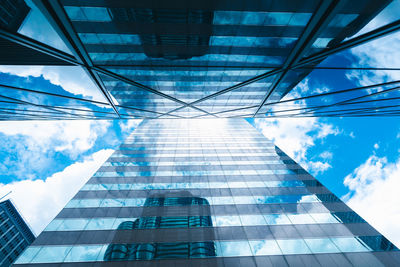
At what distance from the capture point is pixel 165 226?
53.6 ft

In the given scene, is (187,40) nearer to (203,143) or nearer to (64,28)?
(64,28)

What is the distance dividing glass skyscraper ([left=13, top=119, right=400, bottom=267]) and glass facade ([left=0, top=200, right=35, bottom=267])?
111412 mm

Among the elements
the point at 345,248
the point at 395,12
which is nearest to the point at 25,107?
the point at 395,12

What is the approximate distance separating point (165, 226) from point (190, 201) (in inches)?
154

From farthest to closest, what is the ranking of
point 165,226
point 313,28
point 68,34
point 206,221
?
point 206,221
point 165,226
point 68,34
point 313,28

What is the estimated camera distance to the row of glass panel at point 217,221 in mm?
16109

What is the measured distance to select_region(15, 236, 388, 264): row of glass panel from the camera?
13.6 meters

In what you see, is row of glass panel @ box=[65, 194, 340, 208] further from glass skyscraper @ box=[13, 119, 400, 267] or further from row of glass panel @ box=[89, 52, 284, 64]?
row of glass panel @ box=[89, 52, 284, 64]

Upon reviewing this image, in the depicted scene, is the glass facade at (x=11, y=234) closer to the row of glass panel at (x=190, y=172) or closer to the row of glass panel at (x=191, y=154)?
the row of glass panel at (x=191, y=154)

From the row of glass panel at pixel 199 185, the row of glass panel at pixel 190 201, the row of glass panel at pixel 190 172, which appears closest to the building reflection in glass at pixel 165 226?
the row of glass panel at pixel 190 201

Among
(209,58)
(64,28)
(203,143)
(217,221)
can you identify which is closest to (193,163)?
(203,143)

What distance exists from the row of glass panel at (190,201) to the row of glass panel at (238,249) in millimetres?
4476

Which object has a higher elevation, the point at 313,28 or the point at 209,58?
the point at 209,58

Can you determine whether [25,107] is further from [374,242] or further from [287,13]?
[374,242]
